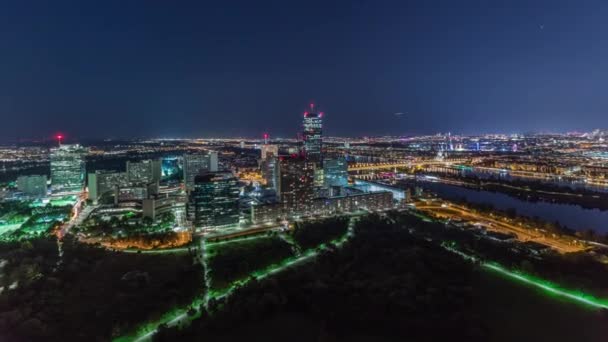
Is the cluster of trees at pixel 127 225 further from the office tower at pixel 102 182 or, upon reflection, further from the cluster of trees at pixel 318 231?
the cluster of trees at pixel 318 231

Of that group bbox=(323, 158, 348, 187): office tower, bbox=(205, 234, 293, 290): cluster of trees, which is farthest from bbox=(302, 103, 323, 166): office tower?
bbox=(205, 234, 293, 290): cluster of trees

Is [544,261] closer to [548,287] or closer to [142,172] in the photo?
[548,287]

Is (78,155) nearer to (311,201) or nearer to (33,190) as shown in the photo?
(33,190)

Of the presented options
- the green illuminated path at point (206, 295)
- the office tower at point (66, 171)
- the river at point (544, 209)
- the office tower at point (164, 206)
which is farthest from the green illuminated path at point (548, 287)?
the office tower at point (66, 171)

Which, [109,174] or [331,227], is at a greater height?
[109,174]

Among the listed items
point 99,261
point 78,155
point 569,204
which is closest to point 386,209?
point 569,204

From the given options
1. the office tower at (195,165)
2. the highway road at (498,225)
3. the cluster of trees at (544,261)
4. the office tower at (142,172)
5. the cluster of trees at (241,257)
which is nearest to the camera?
the cluster of trees at (544,261)

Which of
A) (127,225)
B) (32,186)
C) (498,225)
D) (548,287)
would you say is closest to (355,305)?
(548,287)
